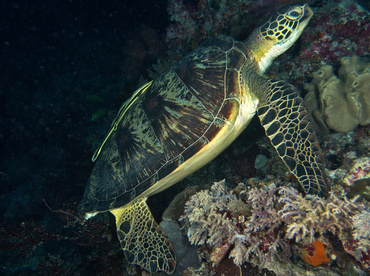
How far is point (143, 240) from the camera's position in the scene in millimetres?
2234

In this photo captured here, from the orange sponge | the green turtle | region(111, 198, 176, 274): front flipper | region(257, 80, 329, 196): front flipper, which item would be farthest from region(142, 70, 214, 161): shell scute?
the orange sponge

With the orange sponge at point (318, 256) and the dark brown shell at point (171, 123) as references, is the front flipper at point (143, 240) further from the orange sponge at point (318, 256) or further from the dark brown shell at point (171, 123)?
the orange sponge at point (318, 256)

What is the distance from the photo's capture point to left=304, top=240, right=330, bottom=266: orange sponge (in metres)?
1.23

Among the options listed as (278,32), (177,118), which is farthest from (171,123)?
(278,32)

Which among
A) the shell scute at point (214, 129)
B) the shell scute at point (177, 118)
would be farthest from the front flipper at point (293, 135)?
the shell scute at point (177, 118)

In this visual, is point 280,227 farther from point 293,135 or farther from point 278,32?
point 278,32

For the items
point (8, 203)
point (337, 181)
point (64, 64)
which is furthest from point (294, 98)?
point (64, 64)

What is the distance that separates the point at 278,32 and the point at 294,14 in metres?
0.30

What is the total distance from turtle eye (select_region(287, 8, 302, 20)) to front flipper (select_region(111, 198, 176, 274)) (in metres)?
3.73

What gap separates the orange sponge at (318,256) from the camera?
4.04 ft

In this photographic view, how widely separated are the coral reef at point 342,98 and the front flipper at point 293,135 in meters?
0.67

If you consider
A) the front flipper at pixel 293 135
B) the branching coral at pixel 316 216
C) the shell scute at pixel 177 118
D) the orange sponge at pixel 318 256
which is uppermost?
the shell scute at pixel 177 118

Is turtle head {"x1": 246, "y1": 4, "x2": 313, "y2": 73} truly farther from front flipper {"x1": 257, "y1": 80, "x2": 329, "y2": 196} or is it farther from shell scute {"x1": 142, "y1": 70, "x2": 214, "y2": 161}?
shell scute {"x1": 142, "y1": 70, "x2": 214, "y2": 161}

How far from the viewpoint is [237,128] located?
2.32m
